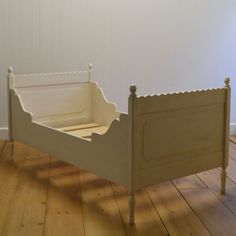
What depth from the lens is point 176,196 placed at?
2750 millimetres

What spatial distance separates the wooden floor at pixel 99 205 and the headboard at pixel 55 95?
18.7 inches

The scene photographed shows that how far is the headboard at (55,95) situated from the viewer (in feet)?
11.4

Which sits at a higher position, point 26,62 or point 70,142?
point 26,62

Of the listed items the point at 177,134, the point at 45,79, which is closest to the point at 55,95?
the point at 45,79

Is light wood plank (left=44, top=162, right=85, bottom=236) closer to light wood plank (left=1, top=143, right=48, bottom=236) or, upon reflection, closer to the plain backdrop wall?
light wood plank (left=1, top=143, right=48, bottom=236)

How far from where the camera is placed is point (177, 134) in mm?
2525

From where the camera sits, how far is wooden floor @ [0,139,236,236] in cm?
227

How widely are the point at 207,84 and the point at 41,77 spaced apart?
1692 millimetres

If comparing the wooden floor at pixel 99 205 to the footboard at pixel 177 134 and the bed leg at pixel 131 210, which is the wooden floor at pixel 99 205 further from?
the footboard at pixel 177 134

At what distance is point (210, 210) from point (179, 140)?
427 millimetres

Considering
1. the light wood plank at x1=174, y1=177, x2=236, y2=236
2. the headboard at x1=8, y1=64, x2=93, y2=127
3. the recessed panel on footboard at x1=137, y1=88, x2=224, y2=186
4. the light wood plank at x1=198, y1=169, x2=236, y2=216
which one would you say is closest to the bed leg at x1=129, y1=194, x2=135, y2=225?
the recessed panel on footboard at x1=137, y1=88, x2=224, y2=186

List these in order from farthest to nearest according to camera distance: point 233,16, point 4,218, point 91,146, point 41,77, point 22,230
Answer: point 233,16, point 41,77, point 91,146, point 4,218, point 22,230

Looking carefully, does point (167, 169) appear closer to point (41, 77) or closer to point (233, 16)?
point (41, 77)

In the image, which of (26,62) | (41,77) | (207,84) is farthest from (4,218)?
(207,84)
